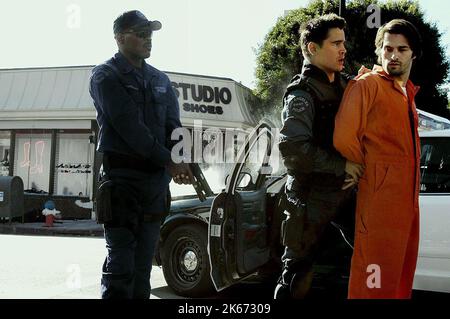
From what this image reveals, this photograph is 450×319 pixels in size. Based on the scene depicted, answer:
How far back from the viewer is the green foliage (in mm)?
13820

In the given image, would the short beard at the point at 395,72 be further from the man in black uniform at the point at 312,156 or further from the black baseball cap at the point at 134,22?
the black baseball cap at the point at 134,22

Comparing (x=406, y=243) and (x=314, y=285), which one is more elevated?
(x=406, y=243)

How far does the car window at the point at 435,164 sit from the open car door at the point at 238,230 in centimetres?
131

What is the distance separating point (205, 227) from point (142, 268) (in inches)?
86.5

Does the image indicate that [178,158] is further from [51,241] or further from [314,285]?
[51,241]

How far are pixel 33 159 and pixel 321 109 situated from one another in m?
16.1

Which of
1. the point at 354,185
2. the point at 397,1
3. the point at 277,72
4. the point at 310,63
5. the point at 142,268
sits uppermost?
the point at 397,1

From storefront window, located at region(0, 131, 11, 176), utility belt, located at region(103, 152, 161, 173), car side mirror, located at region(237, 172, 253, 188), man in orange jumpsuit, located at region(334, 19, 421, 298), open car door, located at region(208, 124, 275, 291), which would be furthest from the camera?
storefront window, located at region(0, 131, 11, 176)

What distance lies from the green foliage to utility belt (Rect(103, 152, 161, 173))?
36.4 feet

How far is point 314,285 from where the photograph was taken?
433cm

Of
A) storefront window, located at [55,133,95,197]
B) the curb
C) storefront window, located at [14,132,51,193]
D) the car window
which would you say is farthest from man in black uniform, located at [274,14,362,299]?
storefront window, located at [14,132,51,193]

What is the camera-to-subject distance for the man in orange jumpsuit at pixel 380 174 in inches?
90.3

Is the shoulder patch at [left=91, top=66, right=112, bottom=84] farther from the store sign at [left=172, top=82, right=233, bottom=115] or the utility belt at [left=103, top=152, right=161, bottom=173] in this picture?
the store sign at [left=172, top=82, right=233, bottom=115]
